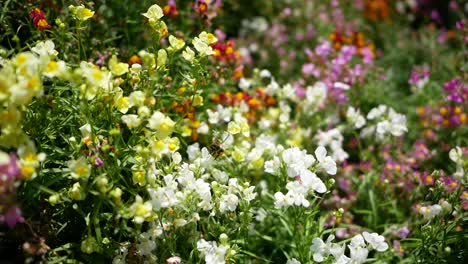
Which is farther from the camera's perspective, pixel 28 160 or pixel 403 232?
pixel 403 232

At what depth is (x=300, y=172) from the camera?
214 centimetres

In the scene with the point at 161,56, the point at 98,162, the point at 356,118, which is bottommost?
the point at 356,118

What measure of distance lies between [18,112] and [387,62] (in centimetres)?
347

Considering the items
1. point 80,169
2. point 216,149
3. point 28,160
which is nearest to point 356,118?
point 216,149

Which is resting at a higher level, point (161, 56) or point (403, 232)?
point (161, 56)

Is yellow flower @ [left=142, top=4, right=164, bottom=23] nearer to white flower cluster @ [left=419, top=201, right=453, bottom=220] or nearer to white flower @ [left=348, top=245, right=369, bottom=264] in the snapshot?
white flower @ [left=348, top=245, right=369, bottom=264]

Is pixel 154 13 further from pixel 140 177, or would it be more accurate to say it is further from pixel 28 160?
pixel 28 160

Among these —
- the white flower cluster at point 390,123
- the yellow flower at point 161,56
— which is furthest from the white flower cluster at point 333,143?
the yellow flower at point 161,56

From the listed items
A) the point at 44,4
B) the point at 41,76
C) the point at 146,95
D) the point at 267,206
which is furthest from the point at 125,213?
the point at 44,4

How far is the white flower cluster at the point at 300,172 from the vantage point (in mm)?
2086

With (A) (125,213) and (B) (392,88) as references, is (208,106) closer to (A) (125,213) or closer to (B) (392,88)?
(A) (125,213)

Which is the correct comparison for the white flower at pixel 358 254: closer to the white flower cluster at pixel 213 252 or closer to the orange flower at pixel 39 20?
the white flower cluster at pixel 213 252

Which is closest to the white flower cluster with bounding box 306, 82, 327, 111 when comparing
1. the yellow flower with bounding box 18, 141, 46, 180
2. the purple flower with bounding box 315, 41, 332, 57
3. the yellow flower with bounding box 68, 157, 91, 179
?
the purple flower with bounding box 315, 41, 332, 57

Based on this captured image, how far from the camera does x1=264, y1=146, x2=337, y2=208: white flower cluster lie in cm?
209
